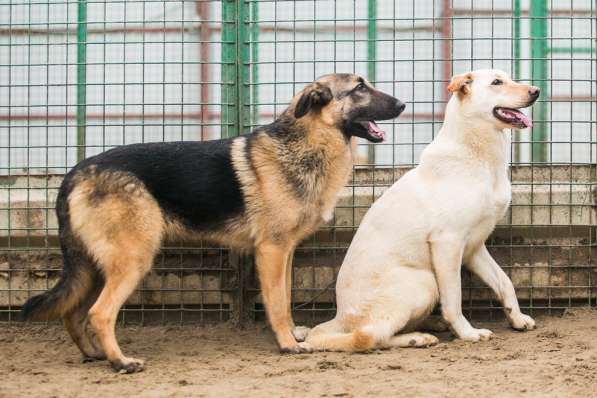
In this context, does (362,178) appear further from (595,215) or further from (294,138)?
(595,215)

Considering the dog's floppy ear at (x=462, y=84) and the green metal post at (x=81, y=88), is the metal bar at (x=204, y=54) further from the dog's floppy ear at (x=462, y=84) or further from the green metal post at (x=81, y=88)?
the dog's floppy ear at (x=462, y=84)

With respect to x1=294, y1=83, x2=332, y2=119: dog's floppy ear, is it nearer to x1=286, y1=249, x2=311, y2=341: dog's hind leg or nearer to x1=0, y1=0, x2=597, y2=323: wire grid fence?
x1=0, y1=0, x2=597, y2=323: wire grid fence

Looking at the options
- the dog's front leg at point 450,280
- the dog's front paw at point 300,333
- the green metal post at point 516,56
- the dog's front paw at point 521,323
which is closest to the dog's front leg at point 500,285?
the dog's front paw at point 521,323

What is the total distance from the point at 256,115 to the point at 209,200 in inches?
49.6

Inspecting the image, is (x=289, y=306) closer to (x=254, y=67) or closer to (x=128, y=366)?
(x=128, y=366)

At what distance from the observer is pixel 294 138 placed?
5.34 m

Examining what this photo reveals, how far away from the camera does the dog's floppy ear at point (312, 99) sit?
5254 millimetres

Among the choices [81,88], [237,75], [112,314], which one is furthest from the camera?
[81,88]

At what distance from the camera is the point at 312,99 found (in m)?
5.29

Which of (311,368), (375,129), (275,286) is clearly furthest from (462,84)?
(311,368)

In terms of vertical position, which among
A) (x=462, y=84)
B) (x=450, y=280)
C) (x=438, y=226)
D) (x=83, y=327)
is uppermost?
(x=462, y=84)

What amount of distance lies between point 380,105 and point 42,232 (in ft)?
8.70

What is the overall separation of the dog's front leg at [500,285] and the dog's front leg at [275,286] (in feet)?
4.28

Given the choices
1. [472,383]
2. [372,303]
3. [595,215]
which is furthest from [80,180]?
[595,215]
